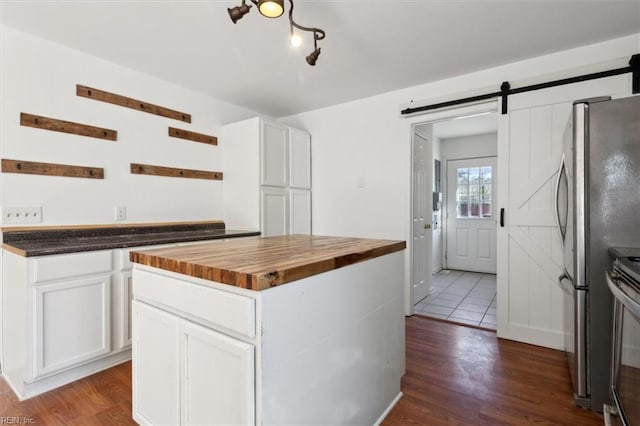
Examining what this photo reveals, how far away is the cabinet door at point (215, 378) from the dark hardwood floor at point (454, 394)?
849mm

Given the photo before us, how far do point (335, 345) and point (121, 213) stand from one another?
92.6 inches

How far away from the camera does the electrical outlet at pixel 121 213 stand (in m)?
2.69

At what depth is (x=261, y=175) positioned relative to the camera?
→ 331 centimetres

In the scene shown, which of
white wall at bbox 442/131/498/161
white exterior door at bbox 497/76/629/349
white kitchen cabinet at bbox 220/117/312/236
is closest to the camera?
white exterior door at bbox 497/76/629/349

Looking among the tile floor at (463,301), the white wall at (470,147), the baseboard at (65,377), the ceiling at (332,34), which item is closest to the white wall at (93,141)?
the ceiling at (332,34)

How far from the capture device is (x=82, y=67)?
8.11ft

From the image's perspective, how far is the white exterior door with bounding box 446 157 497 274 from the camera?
5352 mm

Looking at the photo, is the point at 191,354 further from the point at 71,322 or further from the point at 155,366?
the point at 71,322

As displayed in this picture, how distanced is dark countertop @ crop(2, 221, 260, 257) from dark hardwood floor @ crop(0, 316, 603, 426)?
862 millimetres

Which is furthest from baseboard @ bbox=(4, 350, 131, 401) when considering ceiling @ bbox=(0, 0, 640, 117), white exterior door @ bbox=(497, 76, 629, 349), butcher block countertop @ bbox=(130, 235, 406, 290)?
white exterior door @ bbox=(497, 76, 629, 349)

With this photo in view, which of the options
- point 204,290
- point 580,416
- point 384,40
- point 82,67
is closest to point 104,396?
point 204,290

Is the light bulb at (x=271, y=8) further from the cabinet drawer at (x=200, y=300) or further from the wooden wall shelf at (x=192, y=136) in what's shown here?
the wooden wall shelf at (x=192, y=136)

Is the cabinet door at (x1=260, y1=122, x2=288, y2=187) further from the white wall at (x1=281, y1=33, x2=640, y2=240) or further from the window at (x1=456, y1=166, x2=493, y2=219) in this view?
the window at (x1=456, y1=166, x2=493, y2=219)

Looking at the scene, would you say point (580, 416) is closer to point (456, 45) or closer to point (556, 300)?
point (556, 300)
